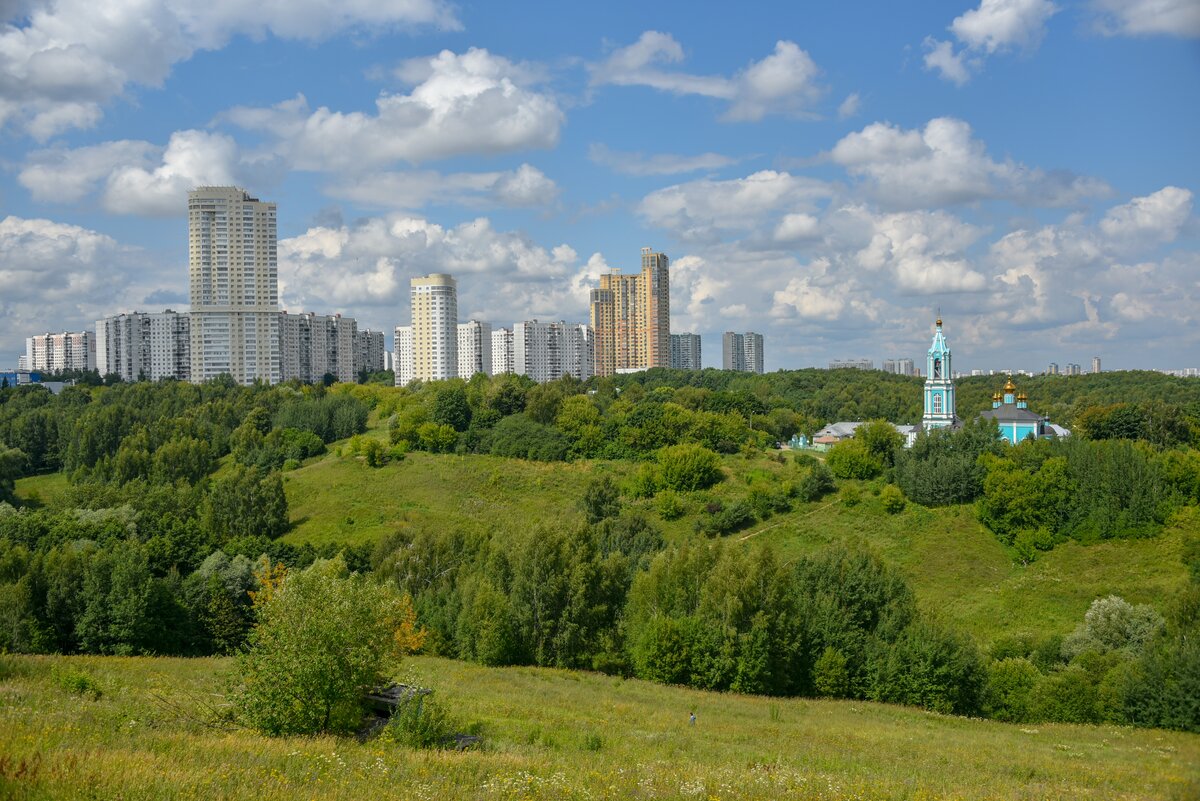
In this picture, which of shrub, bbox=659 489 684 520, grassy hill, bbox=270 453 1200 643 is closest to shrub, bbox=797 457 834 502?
grassy hill, bbox=270 453 1200 643

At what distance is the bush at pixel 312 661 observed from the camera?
14109mm

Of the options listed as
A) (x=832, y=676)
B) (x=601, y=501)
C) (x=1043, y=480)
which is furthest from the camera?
(x=601, y=501)

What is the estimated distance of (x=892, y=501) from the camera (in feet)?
185

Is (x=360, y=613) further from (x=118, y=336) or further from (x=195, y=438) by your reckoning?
(x=118, y=336)

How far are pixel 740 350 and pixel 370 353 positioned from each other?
3042 inches

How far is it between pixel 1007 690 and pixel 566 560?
15.8 metres

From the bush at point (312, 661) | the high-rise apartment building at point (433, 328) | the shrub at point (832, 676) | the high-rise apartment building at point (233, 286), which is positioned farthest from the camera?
the high-rise apartment building at point (433, 328)

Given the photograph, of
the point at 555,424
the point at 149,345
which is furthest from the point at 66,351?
the point at 555,424

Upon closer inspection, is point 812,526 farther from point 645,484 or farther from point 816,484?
point 645,484

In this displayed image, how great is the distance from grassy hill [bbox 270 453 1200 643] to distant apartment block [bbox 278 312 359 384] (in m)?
45.5

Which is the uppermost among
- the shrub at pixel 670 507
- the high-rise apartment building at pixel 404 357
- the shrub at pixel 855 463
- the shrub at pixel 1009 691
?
the high-rise apartment building at pixel 404 357

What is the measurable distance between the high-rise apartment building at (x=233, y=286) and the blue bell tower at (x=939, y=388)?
7994 centimetres

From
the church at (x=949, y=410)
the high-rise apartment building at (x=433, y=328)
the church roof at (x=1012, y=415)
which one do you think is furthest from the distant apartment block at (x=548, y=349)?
the church roof at (x=1012, y=415)

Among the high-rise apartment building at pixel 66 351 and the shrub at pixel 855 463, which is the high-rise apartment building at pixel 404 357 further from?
the shrub at pixel 855 463
